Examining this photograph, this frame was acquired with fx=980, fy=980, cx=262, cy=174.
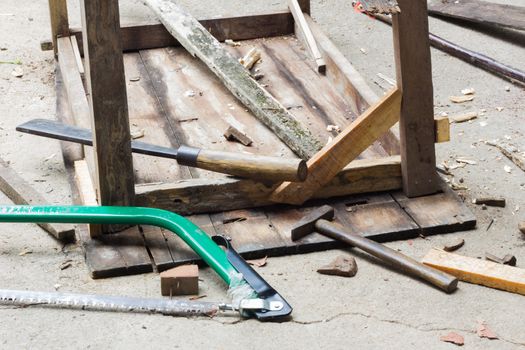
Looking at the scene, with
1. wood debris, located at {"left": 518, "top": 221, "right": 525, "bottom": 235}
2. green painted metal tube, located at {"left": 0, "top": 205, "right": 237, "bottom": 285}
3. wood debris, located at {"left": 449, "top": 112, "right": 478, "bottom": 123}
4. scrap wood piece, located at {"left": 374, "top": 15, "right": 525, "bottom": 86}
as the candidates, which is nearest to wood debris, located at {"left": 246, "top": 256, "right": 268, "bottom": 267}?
green painted metal tube, located at {"left": 0, "top": 205, "right": 237, "bottom": 285}

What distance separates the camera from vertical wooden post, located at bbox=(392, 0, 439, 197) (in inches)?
156

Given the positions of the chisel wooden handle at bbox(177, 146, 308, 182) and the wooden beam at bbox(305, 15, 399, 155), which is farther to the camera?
the wooden beam at bbox(305, 15, 399, 155)

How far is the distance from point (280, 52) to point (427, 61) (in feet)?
6.31

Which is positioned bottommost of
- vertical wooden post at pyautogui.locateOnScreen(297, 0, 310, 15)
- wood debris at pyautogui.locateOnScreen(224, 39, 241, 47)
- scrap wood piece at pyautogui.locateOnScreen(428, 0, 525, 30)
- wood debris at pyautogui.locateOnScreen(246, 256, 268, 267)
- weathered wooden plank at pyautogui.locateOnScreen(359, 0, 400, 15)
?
wood debris at pyautogui.locateOnScreen(246, 256, 268, 267)

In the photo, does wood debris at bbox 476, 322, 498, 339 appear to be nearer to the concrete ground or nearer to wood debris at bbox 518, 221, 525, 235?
the concrete ground

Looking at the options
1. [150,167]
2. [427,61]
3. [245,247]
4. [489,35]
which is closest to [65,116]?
[150,167]

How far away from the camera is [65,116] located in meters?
4.99

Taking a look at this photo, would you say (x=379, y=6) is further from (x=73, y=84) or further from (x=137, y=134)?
(x=73, y=84)

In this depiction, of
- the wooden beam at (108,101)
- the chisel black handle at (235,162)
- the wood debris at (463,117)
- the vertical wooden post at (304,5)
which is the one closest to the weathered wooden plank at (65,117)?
the chisel black handle at (235,162)

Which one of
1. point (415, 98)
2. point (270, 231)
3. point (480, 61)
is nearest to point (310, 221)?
point (270, 231)

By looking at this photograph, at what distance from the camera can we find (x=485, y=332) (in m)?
3.36

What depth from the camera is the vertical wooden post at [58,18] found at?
18.4 ft

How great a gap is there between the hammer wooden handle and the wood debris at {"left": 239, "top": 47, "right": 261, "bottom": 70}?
185 cm

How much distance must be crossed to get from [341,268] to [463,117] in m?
1.70
